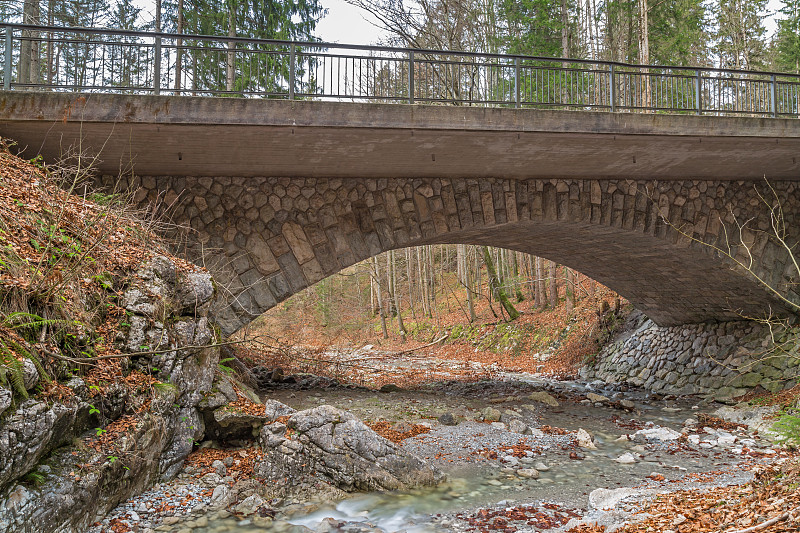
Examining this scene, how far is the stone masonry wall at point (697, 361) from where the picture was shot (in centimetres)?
1021

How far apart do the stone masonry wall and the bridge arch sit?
659 millimetres

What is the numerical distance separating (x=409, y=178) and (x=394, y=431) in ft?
12.4

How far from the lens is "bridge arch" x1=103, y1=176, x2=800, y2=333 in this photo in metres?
7.77

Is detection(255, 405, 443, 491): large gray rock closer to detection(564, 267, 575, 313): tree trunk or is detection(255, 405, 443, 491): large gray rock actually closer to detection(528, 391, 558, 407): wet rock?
detection(528, 391, 558, 407): wet rock

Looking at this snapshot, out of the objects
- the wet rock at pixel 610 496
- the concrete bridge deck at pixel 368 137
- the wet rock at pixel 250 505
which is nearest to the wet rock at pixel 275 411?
the wet rock at pixel 250 505

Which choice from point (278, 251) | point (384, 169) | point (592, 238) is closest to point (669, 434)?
point (592, 238)

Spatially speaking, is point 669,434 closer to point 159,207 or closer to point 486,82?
point 486,82

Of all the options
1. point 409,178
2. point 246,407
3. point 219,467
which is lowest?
point 219,467

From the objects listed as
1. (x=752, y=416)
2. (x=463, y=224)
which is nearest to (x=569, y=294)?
(x=752, y=416)

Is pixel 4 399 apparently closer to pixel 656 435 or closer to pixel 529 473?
pixel 529 473

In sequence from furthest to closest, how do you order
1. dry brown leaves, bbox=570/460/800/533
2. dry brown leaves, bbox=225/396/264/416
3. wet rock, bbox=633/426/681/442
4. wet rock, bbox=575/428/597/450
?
1. wet rock, bbox=633/426/681/442
2. wet rock, bbox=575/428/597/450
3. dry brown leaves, bbox=225/396/264/416
4. dry brown leaves, bbox=570/460/800/533

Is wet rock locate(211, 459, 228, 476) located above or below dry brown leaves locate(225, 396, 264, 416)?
below

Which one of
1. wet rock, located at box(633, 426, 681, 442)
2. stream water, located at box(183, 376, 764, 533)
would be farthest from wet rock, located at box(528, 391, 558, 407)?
wet rock, located at box(633, 426, 681, 442)

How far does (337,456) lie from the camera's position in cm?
502
